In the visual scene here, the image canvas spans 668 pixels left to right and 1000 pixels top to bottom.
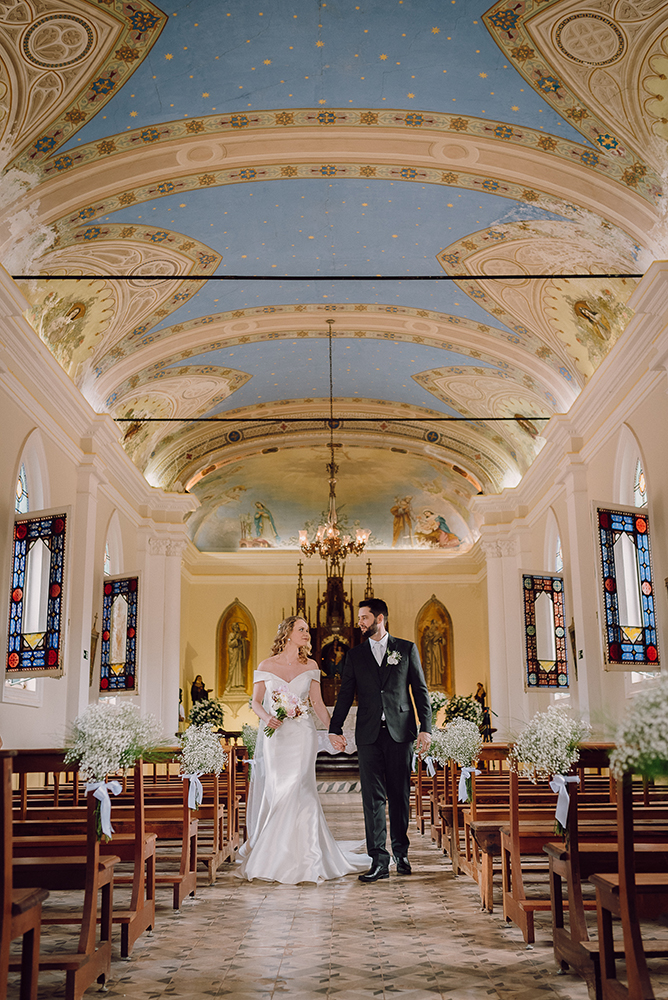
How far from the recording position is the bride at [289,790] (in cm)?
688

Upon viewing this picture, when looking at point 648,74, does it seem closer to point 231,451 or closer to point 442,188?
point 442,188

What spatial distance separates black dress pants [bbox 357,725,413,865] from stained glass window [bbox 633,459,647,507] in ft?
21.4

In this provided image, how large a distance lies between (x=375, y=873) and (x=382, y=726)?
1.04 meters

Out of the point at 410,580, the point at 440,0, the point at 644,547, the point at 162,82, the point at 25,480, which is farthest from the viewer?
the point at 410,580

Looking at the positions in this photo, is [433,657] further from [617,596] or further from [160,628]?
[617,596]

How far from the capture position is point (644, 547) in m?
11.4

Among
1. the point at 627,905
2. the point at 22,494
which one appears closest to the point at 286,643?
the point at 627,905

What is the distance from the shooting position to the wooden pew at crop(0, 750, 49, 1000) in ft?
10.3

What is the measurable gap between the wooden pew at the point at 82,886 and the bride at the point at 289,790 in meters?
2.49

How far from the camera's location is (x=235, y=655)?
2245cm

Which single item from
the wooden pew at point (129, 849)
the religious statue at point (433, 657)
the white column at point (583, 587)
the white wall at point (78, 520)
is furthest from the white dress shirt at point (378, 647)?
the religious statue at point (433, 657)

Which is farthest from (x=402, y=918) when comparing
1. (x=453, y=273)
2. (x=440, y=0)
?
(x=453, y=273)

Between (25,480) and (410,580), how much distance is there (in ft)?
41.0

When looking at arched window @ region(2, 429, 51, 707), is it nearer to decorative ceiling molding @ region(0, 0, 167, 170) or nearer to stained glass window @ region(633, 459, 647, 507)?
decorative ceiling molding @ region(0, 0, 167, 170)
